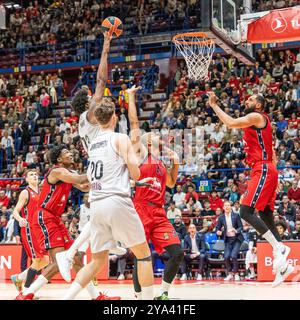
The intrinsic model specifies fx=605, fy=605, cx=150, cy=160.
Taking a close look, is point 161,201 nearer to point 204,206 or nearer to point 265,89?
point 204,206

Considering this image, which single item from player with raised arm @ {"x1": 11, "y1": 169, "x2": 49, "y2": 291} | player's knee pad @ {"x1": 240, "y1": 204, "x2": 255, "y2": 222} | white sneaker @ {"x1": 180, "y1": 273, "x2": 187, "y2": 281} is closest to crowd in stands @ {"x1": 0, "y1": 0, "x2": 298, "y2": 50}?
white sneaker @ {"x1": 180, "y1": 273, "x2": 187, "y2": 281}

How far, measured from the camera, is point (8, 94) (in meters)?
25.4

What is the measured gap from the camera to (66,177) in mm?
7777

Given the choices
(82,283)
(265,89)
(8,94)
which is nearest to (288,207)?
(265,89)

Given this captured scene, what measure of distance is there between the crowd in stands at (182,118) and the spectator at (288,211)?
0.9 inches

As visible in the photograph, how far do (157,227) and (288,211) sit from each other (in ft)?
24.7

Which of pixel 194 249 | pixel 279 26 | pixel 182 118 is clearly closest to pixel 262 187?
pixel 279 26

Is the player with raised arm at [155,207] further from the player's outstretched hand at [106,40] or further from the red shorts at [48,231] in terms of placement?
the red shorts at [48,231]

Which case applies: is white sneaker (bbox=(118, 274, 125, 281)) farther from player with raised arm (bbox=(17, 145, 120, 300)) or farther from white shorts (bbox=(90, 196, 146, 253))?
white shorts (bbox=(90, 196, 146, 253))

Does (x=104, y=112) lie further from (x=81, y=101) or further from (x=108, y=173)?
(x=81, y=101)

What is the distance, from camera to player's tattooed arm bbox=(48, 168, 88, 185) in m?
7.55

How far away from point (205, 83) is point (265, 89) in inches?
88.5

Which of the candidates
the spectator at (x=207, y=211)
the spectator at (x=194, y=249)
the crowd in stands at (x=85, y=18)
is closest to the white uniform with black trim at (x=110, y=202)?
the spectator at (x=194, y=249)

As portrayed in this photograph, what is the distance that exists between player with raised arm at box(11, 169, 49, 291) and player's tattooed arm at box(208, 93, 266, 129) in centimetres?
312
